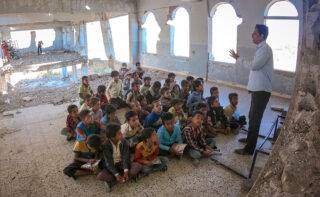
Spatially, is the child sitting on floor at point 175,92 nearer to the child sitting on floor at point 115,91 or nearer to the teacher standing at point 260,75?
the child sitting on floor at point 115,91

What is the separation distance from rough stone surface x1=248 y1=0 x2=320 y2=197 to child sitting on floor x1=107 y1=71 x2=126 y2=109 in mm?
5033

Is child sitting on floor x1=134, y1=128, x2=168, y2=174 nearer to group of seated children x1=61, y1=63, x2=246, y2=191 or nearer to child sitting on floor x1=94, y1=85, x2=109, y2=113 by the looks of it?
group of seated children x1=61, y1=63, x2=246, y2=191

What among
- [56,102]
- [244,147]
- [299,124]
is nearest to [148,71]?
[56,102]

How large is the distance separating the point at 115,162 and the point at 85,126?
799 millimetres

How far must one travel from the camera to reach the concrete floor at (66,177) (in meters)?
3.16

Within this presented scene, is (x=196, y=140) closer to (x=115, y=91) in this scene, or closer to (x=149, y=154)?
(x=149, y=154)

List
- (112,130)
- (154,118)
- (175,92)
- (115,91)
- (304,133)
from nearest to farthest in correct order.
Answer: (304,133) → (112,130) → (154,118) → (175,92) → (115,91)

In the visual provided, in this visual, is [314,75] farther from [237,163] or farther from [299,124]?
[237,163]

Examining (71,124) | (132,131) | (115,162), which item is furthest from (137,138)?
(71,124)

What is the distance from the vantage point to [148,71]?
11.7m

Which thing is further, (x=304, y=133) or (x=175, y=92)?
(x=175, y=92)

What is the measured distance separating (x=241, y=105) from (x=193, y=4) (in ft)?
15.4

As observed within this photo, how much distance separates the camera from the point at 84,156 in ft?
11.6

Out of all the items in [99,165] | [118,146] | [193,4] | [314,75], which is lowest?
[99,165]
